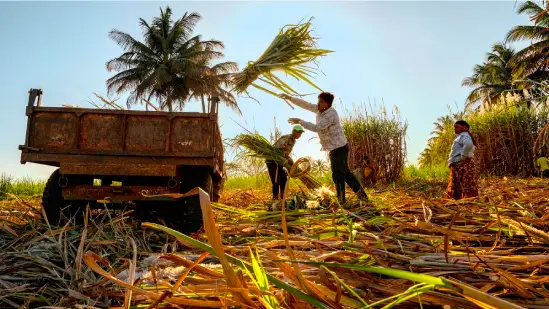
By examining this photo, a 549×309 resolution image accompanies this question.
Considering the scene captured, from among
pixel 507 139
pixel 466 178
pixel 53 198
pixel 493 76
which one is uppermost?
pixel 493 76

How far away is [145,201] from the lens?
5.18m

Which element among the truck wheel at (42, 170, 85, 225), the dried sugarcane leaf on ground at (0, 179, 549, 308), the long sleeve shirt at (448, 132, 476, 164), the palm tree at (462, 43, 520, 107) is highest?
the palm tree at (462, 43, 520, 107)

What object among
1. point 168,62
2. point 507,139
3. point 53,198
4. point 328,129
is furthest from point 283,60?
point 168,62

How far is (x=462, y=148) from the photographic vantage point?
680 cm

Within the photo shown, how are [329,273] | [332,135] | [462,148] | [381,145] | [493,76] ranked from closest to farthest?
[329,273]
[332,135]
[462,148]
[381,145]
[493,76]

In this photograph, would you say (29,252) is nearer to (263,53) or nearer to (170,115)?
(170,115)

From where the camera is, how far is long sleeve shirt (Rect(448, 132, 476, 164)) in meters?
6.70

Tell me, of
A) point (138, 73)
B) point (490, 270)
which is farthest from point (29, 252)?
point (138, 73)

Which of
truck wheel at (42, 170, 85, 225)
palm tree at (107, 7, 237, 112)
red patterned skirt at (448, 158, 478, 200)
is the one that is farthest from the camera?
palm tree at (107, 7, 237, 112)

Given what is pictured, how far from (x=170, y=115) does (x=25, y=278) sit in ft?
9.37

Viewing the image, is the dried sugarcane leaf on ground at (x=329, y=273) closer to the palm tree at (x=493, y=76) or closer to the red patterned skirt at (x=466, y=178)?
the red patterned skirt at (x=466, y=178)

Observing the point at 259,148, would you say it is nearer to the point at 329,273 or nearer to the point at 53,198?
the point at 53,198

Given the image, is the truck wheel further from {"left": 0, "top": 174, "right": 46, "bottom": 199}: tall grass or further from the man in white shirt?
{"left": 0, "top": 174, "right": 46, "bottom": 199}: tall grass

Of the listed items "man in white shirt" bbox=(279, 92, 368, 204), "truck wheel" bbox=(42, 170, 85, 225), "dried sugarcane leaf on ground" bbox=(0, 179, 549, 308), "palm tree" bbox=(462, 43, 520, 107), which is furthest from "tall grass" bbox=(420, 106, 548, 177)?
"palm tree" bbox=(462, 43, 520, 107)
